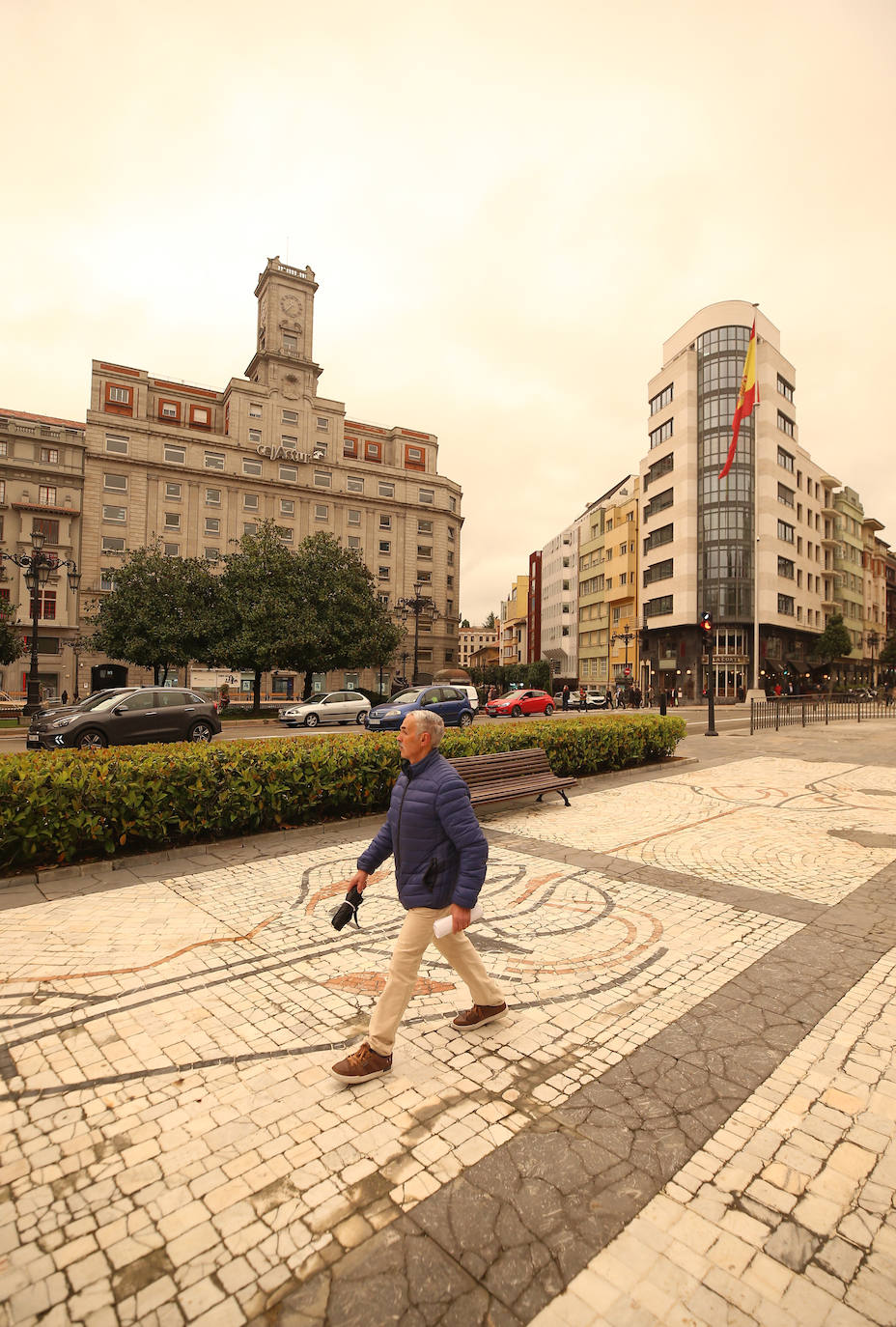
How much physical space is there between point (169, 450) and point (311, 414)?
12.9 m

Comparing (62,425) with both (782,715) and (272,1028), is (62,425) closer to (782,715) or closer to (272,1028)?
(782,715)

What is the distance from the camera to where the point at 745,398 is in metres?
46.8

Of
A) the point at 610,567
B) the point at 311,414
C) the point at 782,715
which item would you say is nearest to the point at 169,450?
the point at 311,414

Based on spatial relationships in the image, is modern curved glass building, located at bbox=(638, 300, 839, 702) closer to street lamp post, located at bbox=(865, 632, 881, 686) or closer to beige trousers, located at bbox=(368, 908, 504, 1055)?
street lamp post, located at bbox=(865, 632, 881, 686)

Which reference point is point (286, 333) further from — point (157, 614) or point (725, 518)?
point (725, 518)

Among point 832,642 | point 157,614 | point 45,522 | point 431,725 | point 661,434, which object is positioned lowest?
point 431,725

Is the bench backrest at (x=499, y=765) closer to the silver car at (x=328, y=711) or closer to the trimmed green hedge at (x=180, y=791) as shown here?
the trimmed green hedge at (x=180, y=791)

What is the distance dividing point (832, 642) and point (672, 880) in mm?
61191

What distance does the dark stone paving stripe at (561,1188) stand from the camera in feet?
6.66

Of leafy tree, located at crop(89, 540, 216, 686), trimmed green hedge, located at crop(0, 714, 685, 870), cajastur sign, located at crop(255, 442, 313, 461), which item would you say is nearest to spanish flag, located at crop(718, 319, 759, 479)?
cajastur sign, located at crop(255, 442, 313, 461)

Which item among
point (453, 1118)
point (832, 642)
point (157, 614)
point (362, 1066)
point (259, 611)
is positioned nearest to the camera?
point (453, 1118)

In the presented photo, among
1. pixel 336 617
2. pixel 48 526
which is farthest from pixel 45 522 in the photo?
pixel 336 617

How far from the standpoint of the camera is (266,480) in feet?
181

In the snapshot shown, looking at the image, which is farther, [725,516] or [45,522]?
[725,516]
